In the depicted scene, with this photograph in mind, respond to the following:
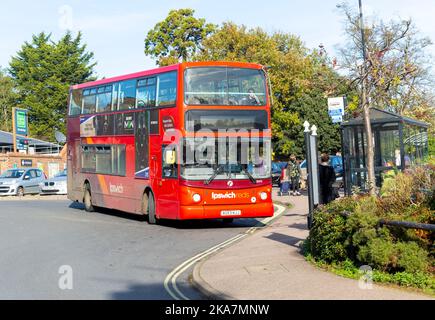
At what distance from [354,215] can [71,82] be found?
67937 millimetres

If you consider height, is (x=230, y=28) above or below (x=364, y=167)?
above

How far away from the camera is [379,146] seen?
19844mm

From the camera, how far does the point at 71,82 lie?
7444 centimetres

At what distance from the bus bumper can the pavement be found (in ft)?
9.42

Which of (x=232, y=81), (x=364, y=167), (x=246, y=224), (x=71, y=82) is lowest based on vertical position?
(x=246, y=224)

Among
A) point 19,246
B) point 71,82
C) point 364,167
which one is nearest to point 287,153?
point 71,82

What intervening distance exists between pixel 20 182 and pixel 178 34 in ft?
86.8

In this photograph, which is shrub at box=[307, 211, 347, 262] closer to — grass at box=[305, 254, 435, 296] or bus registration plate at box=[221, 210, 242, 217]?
grass at box=[305, 254, 435, 296]

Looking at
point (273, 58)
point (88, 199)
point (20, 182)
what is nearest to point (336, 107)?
point (88, 199)

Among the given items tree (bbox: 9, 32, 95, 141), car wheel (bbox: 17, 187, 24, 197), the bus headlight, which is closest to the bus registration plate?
the bus headlight

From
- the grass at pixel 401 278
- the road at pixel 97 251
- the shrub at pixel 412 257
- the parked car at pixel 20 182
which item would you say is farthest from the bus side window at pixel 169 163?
the parked car at pixel 20 182
